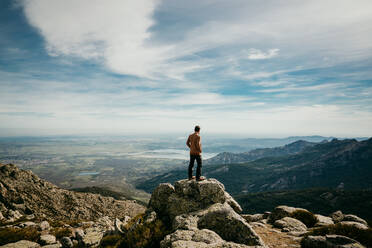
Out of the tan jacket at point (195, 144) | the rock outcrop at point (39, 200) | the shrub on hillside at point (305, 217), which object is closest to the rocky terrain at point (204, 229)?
the shrub on hillside at point (305, 217)

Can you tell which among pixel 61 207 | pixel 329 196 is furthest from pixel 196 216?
pixel 329 196

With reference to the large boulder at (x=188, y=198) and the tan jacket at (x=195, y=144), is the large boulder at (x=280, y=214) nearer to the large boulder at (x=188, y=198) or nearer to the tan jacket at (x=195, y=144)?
the large boulder at (x=188, y=198)

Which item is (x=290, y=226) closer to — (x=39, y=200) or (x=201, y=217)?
(x=201, y=217)

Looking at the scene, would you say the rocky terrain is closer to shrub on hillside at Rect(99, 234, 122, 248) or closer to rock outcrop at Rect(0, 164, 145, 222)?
shrub on hillside at Rect(99, 234, 122, 248)

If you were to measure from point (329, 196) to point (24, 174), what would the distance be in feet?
844

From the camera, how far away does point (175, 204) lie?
54.6 ft

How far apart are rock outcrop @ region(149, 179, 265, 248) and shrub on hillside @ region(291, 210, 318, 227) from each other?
9723 mm

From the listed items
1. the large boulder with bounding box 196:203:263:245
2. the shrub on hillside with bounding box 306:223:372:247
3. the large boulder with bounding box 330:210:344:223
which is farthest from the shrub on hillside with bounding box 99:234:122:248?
the large boulder with bounding box 330:210:344:223

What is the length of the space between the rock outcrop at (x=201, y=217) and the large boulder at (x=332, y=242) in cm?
320

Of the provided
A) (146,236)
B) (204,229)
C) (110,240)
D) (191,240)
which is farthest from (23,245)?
(204,229)

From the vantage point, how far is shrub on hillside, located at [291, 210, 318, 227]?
821 inches

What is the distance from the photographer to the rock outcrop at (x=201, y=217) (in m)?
10.7

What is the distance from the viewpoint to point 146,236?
1336cm

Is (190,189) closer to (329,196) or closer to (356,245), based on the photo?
(356,245)
